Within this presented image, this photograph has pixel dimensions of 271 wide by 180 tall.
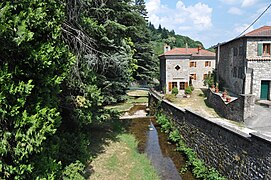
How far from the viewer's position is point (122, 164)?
10914 millimetres

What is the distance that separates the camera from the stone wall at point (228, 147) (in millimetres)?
6832

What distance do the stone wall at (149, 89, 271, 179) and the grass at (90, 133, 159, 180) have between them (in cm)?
279

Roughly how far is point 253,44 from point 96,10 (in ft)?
43.3

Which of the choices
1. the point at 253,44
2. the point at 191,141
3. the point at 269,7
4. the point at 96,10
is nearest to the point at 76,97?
the point at 96,10

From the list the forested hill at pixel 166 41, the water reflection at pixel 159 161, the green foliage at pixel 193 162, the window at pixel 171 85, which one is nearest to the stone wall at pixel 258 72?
the green foliage at pixel 193 162

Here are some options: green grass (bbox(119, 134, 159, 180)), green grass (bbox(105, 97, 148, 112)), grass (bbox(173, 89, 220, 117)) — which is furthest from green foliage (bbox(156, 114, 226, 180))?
green grass (bbox(105, 97, 148, 112))

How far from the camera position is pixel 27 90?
4.72 metres

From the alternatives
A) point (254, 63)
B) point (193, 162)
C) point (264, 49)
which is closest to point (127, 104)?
point (254, 63)

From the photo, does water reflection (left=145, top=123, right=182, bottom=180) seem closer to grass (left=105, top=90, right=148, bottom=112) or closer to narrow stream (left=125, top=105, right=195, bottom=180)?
narrow stream (left=125, top=105, right=195, bottom=180)

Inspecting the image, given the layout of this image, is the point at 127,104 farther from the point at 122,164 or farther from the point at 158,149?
the point at 122,164

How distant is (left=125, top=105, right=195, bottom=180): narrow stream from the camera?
10.5m

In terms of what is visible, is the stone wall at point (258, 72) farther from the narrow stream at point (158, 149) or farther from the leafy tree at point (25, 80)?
the leafy tree at point (25, 80)

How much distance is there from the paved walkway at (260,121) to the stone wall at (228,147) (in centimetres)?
324

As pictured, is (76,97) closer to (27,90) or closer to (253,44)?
(27,90)
